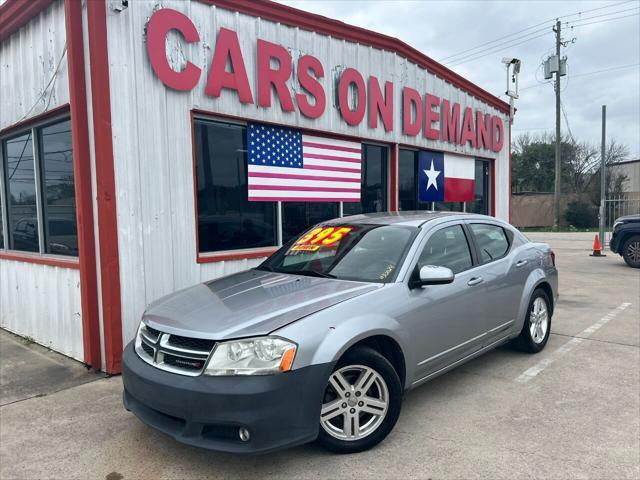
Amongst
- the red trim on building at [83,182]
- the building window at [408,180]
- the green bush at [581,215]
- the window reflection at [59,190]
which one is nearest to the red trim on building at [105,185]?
the red trim on building at [83,182]

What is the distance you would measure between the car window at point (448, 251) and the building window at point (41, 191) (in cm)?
397

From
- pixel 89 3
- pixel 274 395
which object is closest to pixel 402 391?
pixel 274 395

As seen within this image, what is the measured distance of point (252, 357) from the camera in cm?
283

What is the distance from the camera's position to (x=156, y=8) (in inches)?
204

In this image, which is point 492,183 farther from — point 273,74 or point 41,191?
point 41,191

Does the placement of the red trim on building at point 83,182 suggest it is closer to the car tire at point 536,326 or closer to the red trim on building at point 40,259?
the red trim on building at point 40,259

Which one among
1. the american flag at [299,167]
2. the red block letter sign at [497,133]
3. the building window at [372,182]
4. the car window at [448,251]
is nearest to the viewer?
the car window at [448,251]

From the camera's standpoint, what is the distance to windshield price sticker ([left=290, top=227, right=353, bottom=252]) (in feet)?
14.3

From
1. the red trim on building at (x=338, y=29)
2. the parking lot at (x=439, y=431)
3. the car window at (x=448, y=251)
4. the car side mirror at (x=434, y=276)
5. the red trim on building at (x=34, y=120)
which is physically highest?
the red trim on building at (x=338, y=29)

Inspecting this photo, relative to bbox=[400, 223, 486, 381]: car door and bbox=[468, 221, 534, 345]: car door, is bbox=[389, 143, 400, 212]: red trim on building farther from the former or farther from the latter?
bbox=[400, 223, 486, 381]: car door

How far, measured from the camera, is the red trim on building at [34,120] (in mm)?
5363

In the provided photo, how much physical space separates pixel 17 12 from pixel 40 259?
116 inches

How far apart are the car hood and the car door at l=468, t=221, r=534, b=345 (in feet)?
4.87

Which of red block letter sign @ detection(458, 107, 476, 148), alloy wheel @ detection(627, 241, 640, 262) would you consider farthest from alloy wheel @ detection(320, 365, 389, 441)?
alloy wheel @ detection(627, 241, 640, 262)
